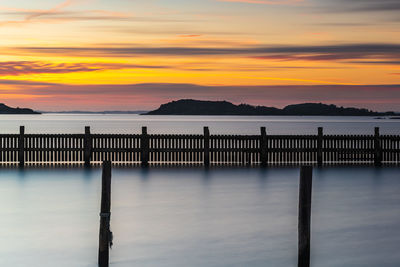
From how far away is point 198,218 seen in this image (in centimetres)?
1739

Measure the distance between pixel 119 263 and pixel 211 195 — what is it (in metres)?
10.1

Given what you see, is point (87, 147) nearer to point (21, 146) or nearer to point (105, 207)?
point (21, 146)

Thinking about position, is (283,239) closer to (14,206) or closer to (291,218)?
(291,218)

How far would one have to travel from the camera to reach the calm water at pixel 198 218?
12.8 m

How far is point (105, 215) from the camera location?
10.9 meters

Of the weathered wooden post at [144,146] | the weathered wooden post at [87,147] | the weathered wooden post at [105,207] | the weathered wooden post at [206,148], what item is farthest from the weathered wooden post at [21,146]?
the weathered wooden post at [105,207]

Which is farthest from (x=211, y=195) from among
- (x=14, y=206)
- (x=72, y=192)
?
(x=14, y=206)

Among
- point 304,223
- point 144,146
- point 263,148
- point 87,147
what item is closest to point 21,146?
point 87,147

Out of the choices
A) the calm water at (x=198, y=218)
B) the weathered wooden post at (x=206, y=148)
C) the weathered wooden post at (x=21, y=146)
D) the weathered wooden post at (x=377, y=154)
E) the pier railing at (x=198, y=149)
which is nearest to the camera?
the calm water at (x=198, y=218)

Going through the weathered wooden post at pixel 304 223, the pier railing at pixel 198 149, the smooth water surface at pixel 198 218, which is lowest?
the smooth water surface at pixel 198 218

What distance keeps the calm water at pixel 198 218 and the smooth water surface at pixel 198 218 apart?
0.02 m

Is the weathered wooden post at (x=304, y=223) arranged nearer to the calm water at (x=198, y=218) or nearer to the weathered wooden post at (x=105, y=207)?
the calm water at (x=198, y=218)

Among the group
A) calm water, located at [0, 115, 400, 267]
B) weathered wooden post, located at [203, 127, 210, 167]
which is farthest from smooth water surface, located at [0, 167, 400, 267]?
weathered wooden post, located at [203, 127, 210, 167]

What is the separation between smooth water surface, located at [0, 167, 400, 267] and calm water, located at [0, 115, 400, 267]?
22 millimetres
